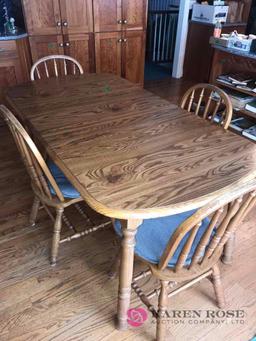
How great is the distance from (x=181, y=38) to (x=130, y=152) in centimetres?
360

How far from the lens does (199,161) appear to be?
1.19 meters

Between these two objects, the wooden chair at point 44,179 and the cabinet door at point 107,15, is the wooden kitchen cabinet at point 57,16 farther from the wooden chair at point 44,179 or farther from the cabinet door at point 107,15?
the wooden chair at point 44,179

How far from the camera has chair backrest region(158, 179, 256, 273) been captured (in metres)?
0.87

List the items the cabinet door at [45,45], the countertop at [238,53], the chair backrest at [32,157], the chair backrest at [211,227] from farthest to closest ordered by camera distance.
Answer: the cabinet door at [45,45] < the countertop at [238,53] < the chair backrest at [32,157] < the chair backrest at [211,227]

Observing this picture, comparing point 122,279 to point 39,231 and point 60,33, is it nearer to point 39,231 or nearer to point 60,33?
point 39,231

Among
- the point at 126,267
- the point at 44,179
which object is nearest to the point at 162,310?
the point at 126,267

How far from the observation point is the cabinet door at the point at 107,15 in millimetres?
3008

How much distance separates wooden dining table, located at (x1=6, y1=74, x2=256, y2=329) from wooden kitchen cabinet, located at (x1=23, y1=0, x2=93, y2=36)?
126 cm

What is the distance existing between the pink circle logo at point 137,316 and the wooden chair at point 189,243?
157 mm

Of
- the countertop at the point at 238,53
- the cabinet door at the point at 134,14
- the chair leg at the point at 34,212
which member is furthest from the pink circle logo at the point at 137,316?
the cabinet door at the point at 134,14

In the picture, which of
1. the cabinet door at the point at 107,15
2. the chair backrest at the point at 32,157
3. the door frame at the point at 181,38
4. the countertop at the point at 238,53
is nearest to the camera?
the chair backrest at the point at 32,157

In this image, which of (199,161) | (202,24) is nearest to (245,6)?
(202,24)

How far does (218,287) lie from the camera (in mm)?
1352

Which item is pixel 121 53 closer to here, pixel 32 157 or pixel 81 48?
pixel 81 48
